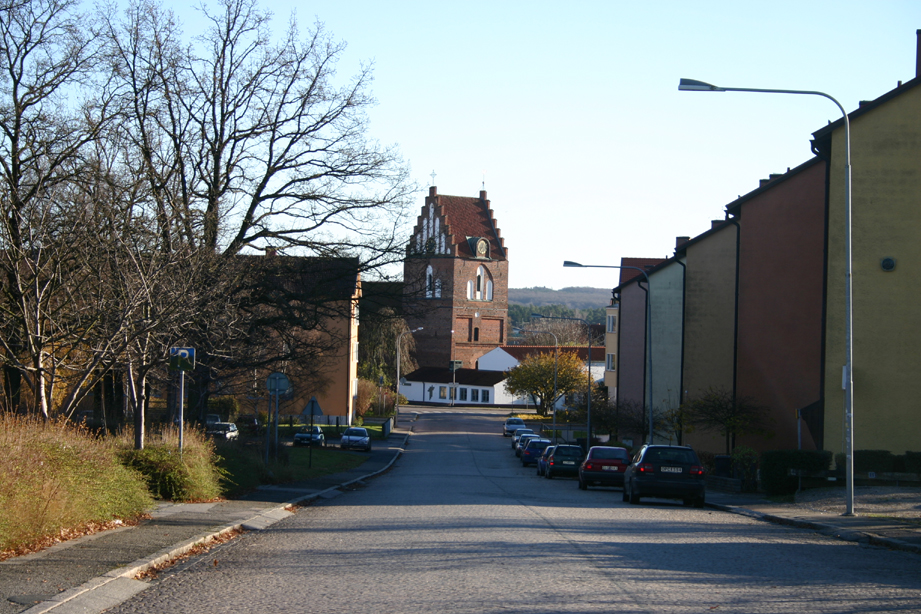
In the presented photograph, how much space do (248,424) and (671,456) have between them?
32110mm

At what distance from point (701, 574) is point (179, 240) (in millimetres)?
14382

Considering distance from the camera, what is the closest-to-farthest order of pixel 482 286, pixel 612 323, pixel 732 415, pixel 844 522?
pixel 844 522 → pixel 732 415 → pixel 612 323 → pixel 482 286

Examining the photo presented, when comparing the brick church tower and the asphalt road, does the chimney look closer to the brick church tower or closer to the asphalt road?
the asphalt road

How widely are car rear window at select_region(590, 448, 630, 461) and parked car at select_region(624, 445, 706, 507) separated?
5555 millimetres

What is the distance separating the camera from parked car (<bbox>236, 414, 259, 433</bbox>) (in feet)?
144

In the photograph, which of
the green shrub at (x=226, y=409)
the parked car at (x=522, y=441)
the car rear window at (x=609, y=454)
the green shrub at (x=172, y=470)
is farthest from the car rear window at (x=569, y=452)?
the green shrub at (x=226, y=409)

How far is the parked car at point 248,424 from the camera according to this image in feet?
144

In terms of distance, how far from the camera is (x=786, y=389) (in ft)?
93.2

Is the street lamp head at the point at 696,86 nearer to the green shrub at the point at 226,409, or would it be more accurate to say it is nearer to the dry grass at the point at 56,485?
the dry grass at the point at 56,485

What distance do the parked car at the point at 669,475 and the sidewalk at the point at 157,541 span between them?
27.8 inches

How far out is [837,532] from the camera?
13367 mm

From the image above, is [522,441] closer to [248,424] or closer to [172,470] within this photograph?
[248,424]

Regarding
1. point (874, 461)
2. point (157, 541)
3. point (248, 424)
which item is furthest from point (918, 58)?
point (248, 424)

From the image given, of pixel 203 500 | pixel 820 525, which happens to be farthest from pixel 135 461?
pixel 820 525
